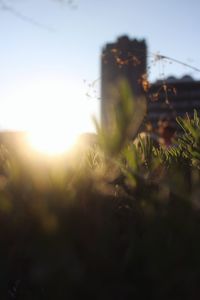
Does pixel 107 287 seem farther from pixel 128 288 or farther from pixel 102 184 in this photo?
pixel 102 184

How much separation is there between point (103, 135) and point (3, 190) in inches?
10.5

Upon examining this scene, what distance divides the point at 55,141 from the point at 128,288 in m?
0.64

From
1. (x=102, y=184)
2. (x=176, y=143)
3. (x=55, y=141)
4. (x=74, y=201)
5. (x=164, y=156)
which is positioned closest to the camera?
(x=74, y=201)

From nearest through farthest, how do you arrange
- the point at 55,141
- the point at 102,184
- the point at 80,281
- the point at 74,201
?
the point at 80,281 < the point at 74,201 < the point at 102,184 < the point at 55,141

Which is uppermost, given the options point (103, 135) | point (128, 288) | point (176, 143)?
point (103, 135)

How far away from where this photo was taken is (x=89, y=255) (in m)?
0.85

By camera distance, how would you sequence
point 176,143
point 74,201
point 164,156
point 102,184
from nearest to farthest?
point 74,201
point 102,184
point 164,156
point 176,143

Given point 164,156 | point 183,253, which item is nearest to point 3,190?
point 183,253

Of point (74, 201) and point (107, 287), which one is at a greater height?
point (74, 201)

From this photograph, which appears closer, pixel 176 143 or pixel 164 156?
pixel 164 156

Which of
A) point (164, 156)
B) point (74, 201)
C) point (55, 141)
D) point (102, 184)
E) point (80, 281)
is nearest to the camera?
point (80, 281)

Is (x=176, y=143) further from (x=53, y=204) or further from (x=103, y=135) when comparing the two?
(x=53, y=204)

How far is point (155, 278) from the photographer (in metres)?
0.83

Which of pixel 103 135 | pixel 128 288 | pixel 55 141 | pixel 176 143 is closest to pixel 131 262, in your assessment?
pixel 128 288
